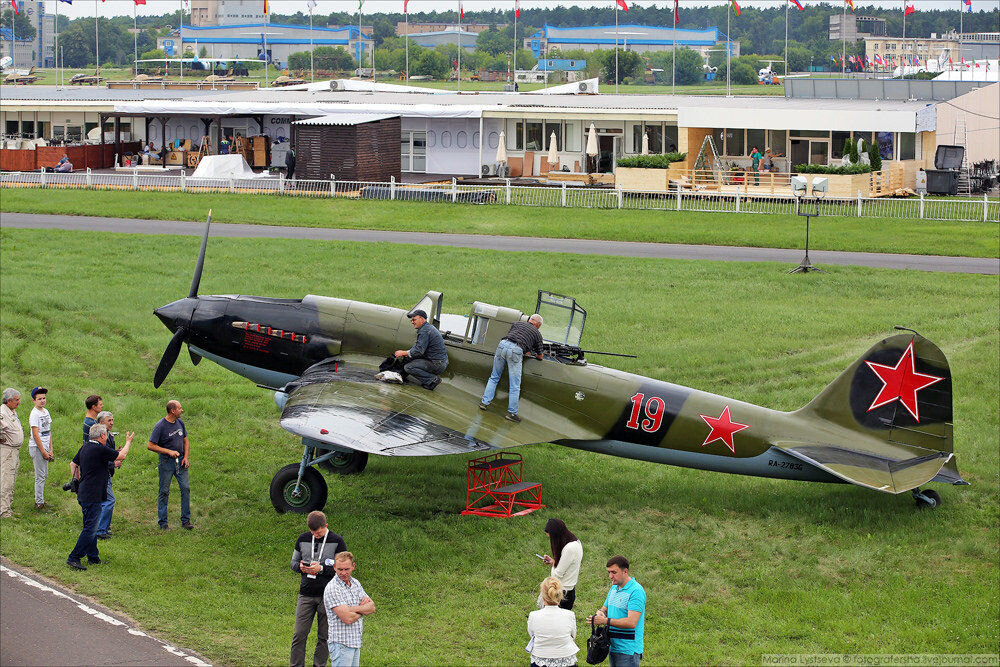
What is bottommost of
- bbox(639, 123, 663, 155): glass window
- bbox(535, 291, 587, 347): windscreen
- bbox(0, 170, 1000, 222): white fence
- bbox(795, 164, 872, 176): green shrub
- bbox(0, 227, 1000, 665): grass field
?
bbox(0, 227, 1000, 665): grass field

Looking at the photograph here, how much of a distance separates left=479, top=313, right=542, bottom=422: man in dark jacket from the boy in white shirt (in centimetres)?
621

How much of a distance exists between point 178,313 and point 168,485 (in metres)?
3.55

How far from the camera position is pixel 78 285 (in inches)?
1098

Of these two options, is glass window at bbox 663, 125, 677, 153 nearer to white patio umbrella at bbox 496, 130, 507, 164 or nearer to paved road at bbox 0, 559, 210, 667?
white patio umbrella at bbox 496, 130, 507, 164

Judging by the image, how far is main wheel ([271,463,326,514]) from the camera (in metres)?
15.3

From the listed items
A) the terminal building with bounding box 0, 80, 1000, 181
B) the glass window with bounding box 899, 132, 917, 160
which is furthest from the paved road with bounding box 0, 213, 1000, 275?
the glass window with bounding box 899, 132, 917, 160

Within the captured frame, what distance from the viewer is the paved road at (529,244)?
3177 centimetres

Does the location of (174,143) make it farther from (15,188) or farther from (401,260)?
(401,260)

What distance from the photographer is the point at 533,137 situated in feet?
178

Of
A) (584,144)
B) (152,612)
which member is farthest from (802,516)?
(584,144)

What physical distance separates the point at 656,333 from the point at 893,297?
722cm

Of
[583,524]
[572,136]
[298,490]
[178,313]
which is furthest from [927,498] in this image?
[572,136]

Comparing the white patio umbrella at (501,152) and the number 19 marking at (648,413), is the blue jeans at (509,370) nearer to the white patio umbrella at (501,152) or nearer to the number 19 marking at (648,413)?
the number 19 marking at (648,413)

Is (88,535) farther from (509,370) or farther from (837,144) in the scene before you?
(837,144)
